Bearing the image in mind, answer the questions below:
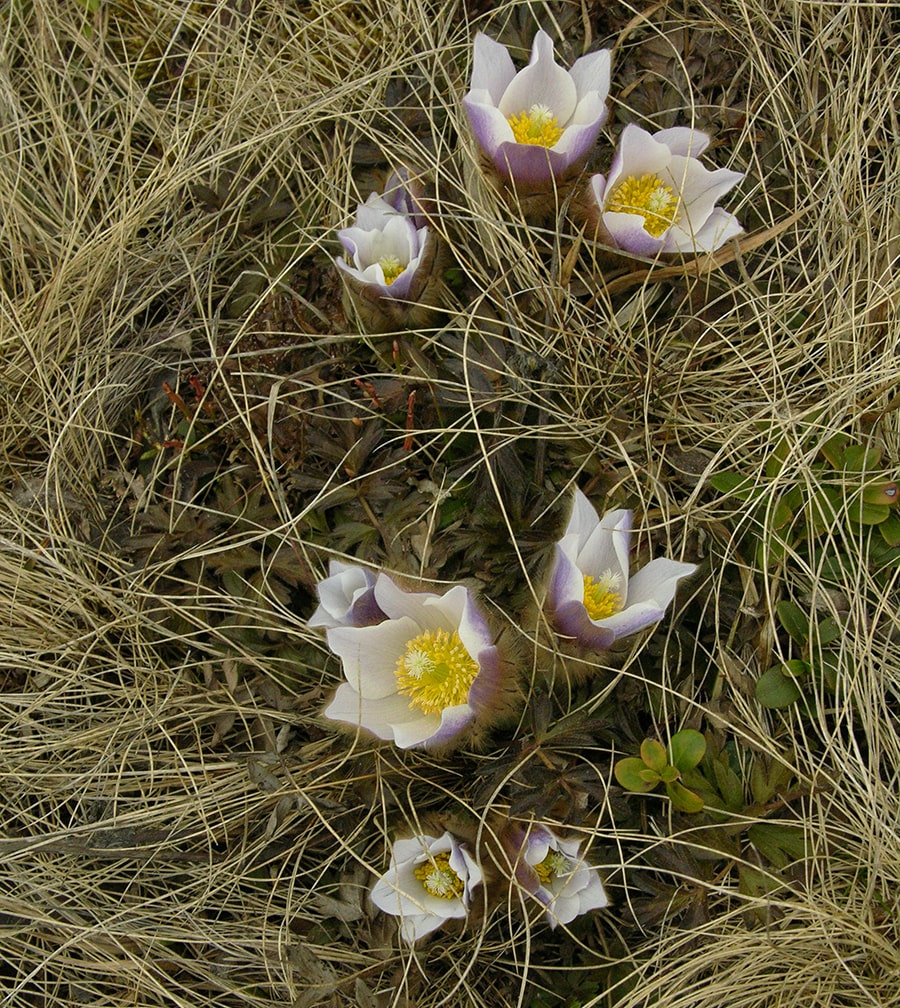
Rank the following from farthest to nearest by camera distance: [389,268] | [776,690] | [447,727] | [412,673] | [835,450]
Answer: [389,268]
[835,450]
[776,690]
[412,673]
[447,727]

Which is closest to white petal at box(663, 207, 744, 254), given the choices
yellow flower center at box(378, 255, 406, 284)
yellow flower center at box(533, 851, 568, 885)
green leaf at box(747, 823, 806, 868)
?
yellow flower center at box(378, 255, 406, 284)

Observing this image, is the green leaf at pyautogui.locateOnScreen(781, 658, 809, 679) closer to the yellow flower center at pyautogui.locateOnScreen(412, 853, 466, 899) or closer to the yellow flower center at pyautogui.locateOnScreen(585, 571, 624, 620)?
the yellow flower center at pyautogui.locateOnScreen(585, 571, 624, 620)

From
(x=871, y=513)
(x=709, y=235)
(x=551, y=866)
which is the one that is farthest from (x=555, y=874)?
(x=709, y=235)

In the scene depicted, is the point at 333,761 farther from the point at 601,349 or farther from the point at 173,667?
the point at 601,349

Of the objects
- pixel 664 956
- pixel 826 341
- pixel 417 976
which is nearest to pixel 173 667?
pixel 417 976

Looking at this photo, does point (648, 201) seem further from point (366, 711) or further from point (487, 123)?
point (366, 711)

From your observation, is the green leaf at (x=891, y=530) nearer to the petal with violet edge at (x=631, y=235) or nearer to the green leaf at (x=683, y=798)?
the green leaf at (x=683, y=798)
